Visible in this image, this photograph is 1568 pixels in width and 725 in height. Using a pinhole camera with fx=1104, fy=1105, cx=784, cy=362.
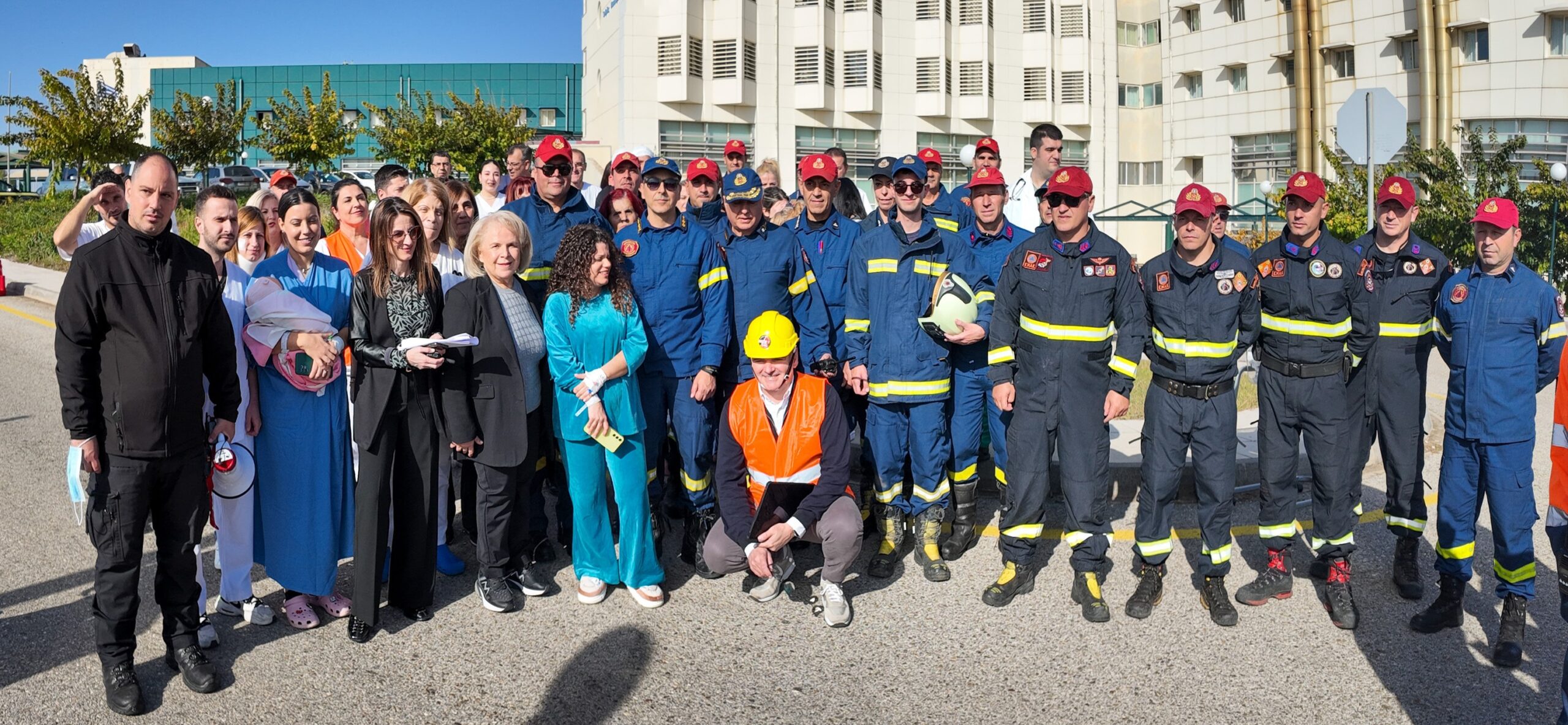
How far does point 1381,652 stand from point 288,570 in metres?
5.01

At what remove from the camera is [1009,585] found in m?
5.64

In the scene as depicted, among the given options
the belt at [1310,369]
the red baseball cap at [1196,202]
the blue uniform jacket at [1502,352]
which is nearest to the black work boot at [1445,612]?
the blue uniform jacket at [1502,352]

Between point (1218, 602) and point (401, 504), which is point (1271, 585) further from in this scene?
point (401, 504)

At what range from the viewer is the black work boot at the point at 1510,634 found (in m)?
4.74

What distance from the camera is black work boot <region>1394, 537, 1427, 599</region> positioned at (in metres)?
5.61

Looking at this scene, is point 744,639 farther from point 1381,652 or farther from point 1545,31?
point 1545,31

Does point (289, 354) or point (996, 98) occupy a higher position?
point (996, 98)

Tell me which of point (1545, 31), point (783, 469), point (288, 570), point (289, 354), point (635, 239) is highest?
point (1545, 31)

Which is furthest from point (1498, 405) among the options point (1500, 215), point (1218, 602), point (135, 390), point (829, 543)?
point (135, 390)

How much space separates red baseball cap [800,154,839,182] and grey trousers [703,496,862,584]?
2.26 m

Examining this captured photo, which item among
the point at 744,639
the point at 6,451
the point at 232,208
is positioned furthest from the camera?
the point at 6,451

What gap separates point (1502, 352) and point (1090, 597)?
2.24 m

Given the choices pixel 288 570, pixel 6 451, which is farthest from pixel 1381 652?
pixel 6 451

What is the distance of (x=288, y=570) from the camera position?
5.21 metres
